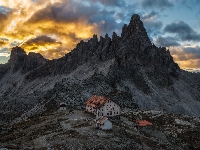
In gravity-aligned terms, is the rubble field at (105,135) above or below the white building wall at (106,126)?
below

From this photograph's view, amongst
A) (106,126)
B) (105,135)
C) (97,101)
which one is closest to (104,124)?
(106,126)

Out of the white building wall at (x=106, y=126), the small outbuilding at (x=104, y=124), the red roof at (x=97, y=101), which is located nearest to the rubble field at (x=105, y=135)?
the white building wall at (x=106, y=126)

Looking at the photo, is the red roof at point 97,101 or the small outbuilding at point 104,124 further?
the red roof at point 97,101

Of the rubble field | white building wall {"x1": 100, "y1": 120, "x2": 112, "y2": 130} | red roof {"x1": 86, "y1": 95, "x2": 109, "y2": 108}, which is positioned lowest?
the rubble field

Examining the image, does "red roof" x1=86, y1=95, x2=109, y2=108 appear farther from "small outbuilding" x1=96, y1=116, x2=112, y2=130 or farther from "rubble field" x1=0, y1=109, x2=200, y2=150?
"small outbuilding" x1=96, y1=116, x2=112, y2=130

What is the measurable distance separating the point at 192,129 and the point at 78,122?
45.1m

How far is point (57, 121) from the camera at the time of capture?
89.9 m

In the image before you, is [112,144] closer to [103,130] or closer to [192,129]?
[103,130]

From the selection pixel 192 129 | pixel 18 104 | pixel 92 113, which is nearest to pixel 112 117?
pixel 92 113

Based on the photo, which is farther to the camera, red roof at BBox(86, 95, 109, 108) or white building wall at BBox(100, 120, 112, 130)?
red roof at BBox(86, 95, 109, 108)

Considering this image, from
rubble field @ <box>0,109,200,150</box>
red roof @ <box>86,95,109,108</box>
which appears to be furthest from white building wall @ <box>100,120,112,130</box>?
red roof @ <box>86,95,109,108</box>

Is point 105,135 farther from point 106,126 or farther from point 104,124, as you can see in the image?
point 106,126

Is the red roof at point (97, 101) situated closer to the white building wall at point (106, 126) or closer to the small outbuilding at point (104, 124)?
the small outbuilding at point (104, 124)

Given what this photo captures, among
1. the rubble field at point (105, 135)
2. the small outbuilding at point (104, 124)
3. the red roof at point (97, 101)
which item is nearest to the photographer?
the rubble field at point (105, 135)
